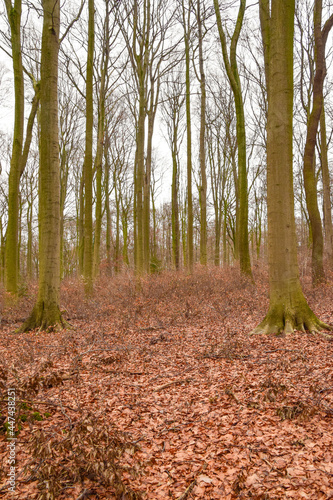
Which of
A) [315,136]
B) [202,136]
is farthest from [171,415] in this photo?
[202,136]

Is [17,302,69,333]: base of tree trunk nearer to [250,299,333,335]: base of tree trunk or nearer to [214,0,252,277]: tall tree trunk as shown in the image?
[250,299,333,335]: base of tree trunk

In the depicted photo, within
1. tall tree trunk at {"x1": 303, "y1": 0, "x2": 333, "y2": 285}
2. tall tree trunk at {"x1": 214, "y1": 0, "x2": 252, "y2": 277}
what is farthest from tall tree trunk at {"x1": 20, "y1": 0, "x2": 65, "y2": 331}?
tall tree trunk at {"x1": 303, "y1": 0, "x2": 333, "y2": 285}

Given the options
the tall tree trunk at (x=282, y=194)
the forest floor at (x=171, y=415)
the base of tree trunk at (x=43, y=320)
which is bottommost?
the forest floor at (x=171, y=415)

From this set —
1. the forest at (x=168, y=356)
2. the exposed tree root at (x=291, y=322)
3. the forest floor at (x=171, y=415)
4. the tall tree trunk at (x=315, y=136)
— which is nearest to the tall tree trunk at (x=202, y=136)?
the forest at (x=168, y=356)

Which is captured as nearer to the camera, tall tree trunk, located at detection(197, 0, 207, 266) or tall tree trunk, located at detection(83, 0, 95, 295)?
tall tree trunk, located at detection(83, 0, 95, 295)

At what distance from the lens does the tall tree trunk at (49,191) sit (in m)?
7.00

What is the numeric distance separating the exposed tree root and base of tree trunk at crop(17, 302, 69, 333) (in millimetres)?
4029

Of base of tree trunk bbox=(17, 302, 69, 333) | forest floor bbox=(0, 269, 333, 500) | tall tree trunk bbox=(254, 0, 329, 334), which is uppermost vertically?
tall tree trunk bbox=(254, 0, 329, 334)

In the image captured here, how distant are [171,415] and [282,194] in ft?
13.0

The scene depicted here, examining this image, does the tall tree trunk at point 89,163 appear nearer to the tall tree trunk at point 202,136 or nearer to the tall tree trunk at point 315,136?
the tall tree trunk at point 202,136

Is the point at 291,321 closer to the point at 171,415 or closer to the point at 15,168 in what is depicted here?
the point at 171,415

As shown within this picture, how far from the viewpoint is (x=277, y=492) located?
2172 millimetres

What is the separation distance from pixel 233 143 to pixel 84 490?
840 inches

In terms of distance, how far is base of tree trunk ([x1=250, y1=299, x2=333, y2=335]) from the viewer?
545cm
